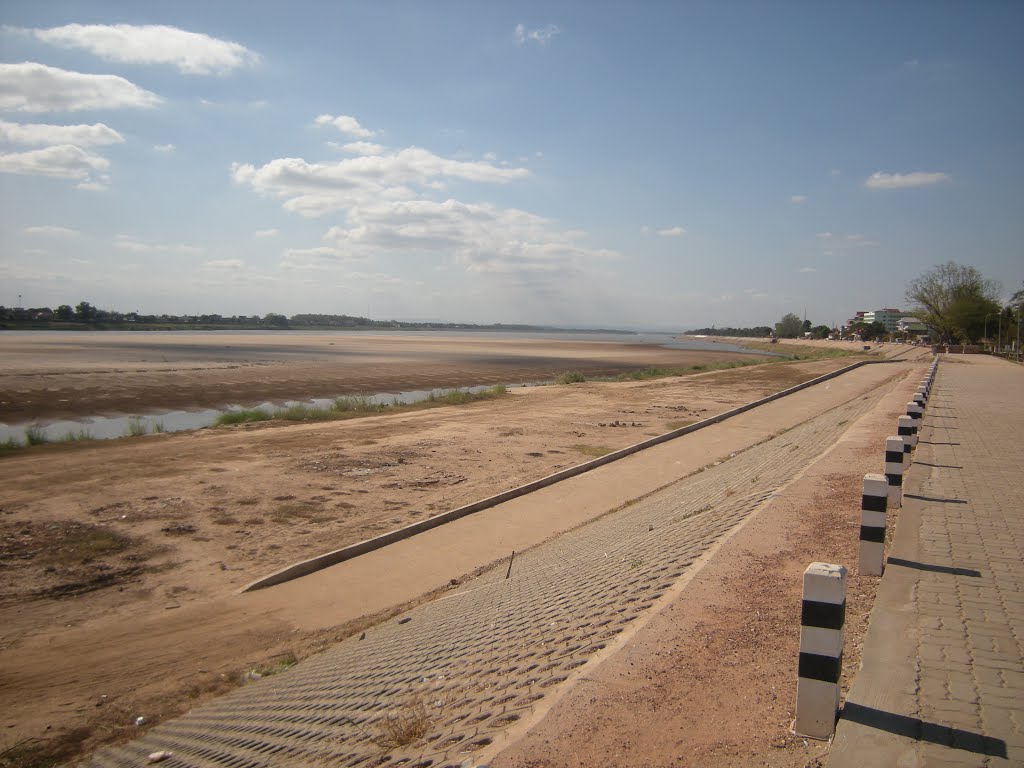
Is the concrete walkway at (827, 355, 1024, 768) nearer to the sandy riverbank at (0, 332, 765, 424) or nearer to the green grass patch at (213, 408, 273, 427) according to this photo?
the green grass patch at (213, 408, 273, 427)

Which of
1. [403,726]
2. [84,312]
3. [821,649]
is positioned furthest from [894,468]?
[84,312]

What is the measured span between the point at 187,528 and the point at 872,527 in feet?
36.7

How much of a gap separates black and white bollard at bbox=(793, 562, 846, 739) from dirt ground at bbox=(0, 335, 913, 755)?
6.09 meters

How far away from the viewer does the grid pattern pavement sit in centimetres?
442

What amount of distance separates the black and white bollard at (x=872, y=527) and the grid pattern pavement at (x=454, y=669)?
1611mm

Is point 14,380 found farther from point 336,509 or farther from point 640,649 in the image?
point 640,649

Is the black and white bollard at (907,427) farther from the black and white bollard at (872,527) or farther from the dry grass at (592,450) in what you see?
the dry grass at (592,450)

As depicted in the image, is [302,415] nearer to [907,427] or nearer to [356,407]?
[356,407]

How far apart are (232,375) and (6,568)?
3524cm

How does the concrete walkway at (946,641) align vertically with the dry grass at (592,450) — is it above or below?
above

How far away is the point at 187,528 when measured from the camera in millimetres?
11875

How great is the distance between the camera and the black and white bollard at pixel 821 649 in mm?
3385

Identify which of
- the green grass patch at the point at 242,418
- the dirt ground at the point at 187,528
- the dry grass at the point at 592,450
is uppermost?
the green grass patch at the point at 242,418

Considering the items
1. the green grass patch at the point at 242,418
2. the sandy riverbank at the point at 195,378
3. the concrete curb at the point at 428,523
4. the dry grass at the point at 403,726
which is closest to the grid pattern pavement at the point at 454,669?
the dry grass at the point at 403,726
